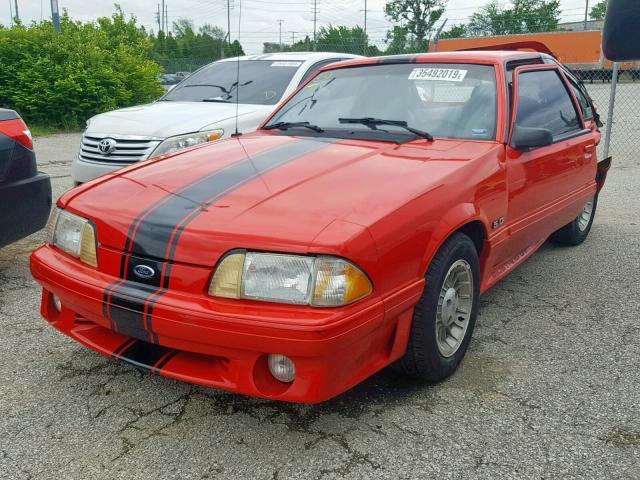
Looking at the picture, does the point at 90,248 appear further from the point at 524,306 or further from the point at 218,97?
the point at 218,97

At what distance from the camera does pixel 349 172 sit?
8.96 feet

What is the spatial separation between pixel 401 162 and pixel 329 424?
1.20 metres

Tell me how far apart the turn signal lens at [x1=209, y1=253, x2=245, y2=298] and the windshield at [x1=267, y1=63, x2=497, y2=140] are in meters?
1.39

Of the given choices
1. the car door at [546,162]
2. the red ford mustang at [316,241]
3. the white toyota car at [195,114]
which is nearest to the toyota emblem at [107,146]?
the white toyota car at [195,114]

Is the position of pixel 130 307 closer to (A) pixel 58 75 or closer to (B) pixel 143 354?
(B) pixel 143 354

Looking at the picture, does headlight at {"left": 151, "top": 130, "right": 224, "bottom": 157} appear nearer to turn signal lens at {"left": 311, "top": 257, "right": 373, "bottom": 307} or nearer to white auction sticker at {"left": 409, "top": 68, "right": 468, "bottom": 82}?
white auction sticker at {"left": 409, "top": 68, "right": 468, "bottom": 82}

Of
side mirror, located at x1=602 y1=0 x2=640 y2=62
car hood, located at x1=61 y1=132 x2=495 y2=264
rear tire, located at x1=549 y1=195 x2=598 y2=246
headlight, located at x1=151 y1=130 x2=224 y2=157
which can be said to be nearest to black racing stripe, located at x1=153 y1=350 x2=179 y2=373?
car hood, located at x1=61 y1=132 x2=495 y2=264

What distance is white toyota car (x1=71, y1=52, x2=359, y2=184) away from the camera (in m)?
5.36

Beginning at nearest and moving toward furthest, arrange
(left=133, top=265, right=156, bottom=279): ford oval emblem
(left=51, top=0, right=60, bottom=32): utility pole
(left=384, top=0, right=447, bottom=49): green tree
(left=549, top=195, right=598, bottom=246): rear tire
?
(left=133, top=265, right=156, bottom=279): ford oval emblem < (left=549, top=195, right=598, bottom=246): rear tire < (left=51, top=0, right=60, bottom=32): utility pole < (left=384, top=0, right=447, bottom=49): green tree

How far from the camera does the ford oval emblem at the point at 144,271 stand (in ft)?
7.57

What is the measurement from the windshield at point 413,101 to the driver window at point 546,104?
304mm

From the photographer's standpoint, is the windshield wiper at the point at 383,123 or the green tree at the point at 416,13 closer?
the windshield wiper at the point at 383,123

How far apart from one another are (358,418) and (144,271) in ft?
3.34

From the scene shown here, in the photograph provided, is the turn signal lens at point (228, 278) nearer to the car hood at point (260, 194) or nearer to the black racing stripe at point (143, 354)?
the car hood at point (260, 194)
